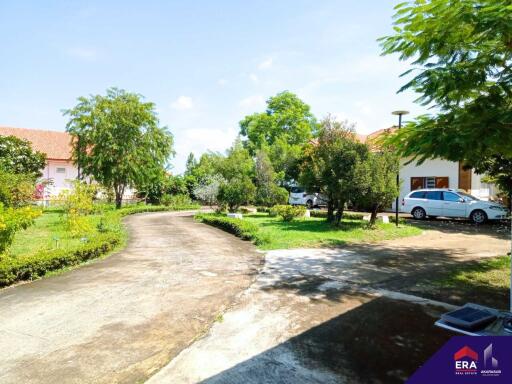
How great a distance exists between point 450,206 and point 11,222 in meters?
19.5

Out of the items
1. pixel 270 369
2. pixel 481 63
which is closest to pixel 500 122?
pixel 481 63

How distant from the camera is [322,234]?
44.4 feet

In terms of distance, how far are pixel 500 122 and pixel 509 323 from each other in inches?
125

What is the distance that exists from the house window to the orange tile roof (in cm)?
3492

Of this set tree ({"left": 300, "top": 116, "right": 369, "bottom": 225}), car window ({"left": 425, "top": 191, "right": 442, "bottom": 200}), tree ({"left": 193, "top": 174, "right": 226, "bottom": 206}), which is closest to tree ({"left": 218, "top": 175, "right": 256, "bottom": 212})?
tree ({"left": 193, "top": 174, "right": 226, "bottom": 206})

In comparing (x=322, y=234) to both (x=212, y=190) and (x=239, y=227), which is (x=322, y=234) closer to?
(x=239, y=227)

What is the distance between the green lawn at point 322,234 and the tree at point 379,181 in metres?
1.22

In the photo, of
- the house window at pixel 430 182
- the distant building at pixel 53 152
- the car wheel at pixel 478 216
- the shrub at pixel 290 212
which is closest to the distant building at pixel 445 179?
the house window at pixel 430 182

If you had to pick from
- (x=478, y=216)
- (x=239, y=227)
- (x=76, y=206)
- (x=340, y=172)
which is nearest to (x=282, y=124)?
(x=478, y=216)

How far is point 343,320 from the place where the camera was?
5.25 metres

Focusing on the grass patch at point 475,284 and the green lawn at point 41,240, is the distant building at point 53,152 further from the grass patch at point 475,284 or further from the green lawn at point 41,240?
the grass patch at point 475,284

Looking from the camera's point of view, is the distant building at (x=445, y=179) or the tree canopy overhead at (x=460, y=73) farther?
the distant building at (x=445, y=179)

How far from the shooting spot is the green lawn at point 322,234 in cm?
1188

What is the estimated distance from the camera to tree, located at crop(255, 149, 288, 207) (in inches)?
958
